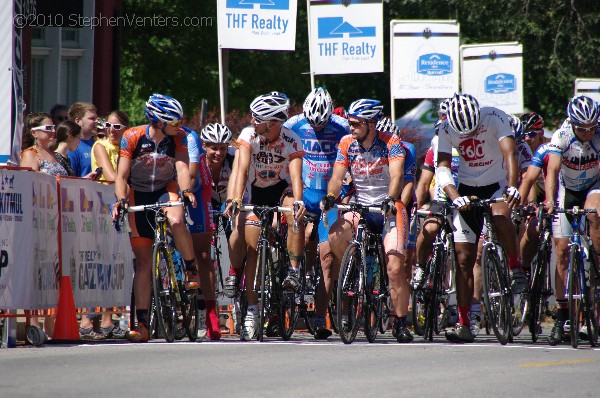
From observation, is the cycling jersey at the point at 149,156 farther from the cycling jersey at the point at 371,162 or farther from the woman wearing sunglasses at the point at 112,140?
the woman wearing sunglasses at the point at 112,140

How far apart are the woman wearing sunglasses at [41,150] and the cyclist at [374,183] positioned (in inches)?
106

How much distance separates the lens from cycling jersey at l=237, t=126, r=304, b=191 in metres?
13.4

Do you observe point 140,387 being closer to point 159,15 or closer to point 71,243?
point 71,243

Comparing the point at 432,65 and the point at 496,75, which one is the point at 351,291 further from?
the point at 496,75

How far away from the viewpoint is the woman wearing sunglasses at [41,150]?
13.8m

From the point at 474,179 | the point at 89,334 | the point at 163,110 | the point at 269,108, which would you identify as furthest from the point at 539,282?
the point at 89,334

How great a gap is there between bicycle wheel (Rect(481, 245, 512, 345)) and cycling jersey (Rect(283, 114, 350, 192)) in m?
2.40

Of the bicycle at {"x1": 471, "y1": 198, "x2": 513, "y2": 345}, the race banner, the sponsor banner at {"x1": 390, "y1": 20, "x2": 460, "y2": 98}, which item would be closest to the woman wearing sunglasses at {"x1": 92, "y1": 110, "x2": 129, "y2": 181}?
the race banner

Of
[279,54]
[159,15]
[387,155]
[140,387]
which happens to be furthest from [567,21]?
Result: [140,387]

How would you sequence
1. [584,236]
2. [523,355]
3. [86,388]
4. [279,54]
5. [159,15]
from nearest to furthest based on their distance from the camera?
[86,388]
[523,355]
[584,236]
[159,15]
[279,54]

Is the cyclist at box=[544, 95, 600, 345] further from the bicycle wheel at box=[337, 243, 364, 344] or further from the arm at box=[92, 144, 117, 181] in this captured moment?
the arm at box=[92, 144, 117, 181]

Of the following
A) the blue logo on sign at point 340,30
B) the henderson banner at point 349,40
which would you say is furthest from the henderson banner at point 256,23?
the blue logo on sign at point 340,30

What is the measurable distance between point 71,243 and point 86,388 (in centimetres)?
495

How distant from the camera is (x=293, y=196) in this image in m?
13.4
